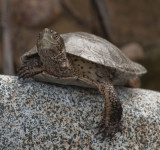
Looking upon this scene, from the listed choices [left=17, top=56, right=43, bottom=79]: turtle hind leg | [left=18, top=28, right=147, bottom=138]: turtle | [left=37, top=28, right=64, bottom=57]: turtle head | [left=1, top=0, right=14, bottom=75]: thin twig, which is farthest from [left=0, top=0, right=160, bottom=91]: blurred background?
[left=37, top=28, right=64, bottom=57]: turtle head

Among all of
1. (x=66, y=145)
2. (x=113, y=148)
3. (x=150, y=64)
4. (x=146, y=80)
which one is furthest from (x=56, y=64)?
(x=150, y=64)

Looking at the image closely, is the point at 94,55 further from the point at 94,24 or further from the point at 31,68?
the point at 94,24

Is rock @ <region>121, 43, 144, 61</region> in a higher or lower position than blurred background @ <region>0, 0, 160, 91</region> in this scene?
lower

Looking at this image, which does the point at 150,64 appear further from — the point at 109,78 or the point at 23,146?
the point at 23,146

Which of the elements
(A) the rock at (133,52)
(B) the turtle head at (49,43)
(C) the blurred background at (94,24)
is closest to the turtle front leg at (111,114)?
(B) the turtle head at (49,43)

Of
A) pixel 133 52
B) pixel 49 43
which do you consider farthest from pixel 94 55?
pixel 133 52

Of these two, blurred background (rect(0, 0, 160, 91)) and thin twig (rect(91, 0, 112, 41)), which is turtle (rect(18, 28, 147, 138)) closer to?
blurred background (rect(0, 0, 160, 91))
